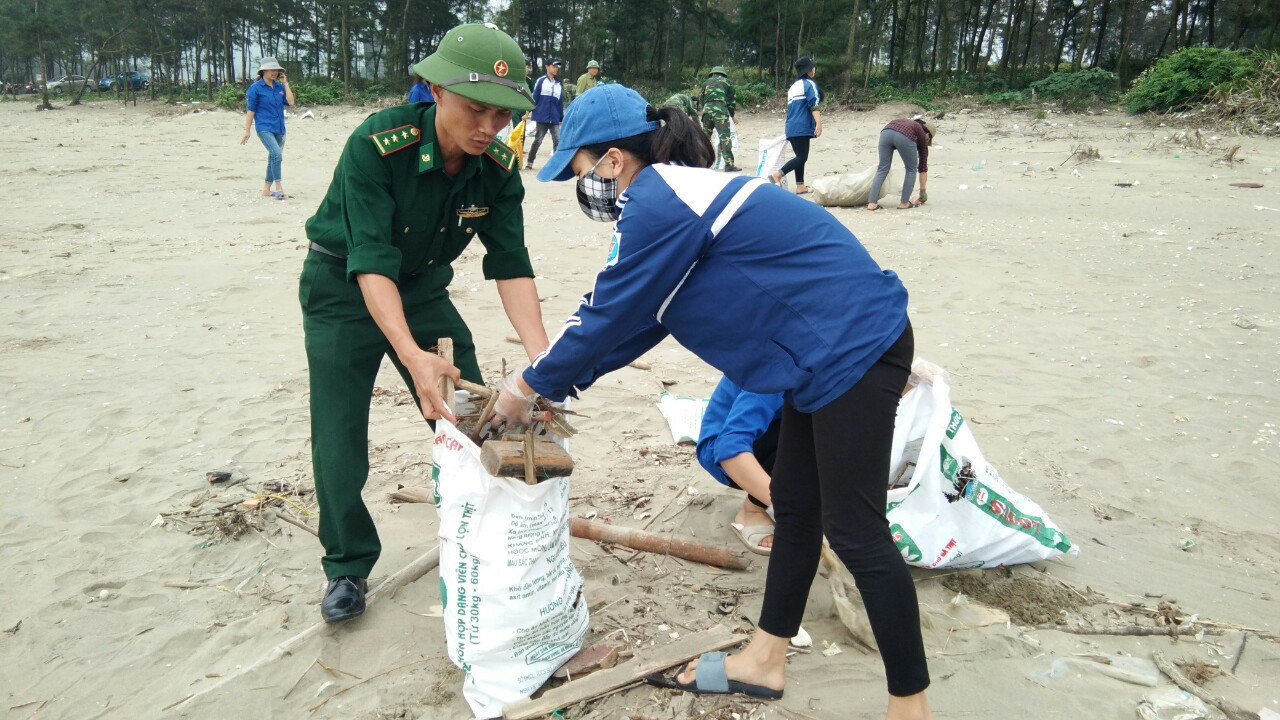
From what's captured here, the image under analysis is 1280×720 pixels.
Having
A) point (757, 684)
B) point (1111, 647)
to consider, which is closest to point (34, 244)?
point (757, 684)

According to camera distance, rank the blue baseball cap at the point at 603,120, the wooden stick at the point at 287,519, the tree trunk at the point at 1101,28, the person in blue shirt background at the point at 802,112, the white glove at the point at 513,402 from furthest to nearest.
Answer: the tree trunk at the point at 1101,28, the person in blue shirt background at the point at 802,112, the wooden stick at the point at 287,519, the white glove at the point at 513,402, the blue baseball cap at the point at 603,120

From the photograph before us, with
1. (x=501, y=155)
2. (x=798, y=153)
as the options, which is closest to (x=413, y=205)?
(x=501, y=155)

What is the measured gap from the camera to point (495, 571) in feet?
7.29

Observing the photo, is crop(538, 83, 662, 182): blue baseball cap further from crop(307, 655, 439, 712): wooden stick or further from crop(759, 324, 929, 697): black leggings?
crop(307, 655, 439, 712): wooden stick

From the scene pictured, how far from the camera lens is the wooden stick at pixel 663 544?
3.00 meters

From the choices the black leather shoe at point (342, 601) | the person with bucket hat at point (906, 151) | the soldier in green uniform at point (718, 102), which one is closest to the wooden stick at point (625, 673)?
the black leather shoe at point (342, 601)

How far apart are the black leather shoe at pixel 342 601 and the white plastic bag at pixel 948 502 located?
1.77 meters

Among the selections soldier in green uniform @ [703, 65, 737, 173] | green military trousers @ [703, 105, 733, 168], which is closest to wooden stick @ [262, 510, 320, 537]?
soldier in green uniform @ [703, 65, 737, 173]

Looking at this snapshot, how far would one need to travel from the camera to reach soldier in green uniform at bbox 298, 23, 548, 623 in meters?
2.35

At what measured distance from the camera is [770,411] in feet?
9.95

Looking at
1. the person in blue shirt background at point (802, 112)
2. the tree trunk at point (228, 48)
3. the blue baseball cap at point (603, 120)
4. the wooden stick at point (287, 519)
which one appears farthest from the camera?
the tree trunk at point (228, 48)

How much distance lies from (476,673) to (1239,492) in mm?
3314

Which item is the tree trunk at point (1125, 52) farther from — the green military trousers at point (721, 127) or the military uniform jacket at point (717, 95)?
the military uniform jacket at point (717, 95)

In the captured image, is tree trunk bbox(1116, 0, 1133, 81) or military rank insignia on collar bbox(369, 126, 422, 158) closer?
military rank insignia on collar bbox(369, 126, 422, 158)
